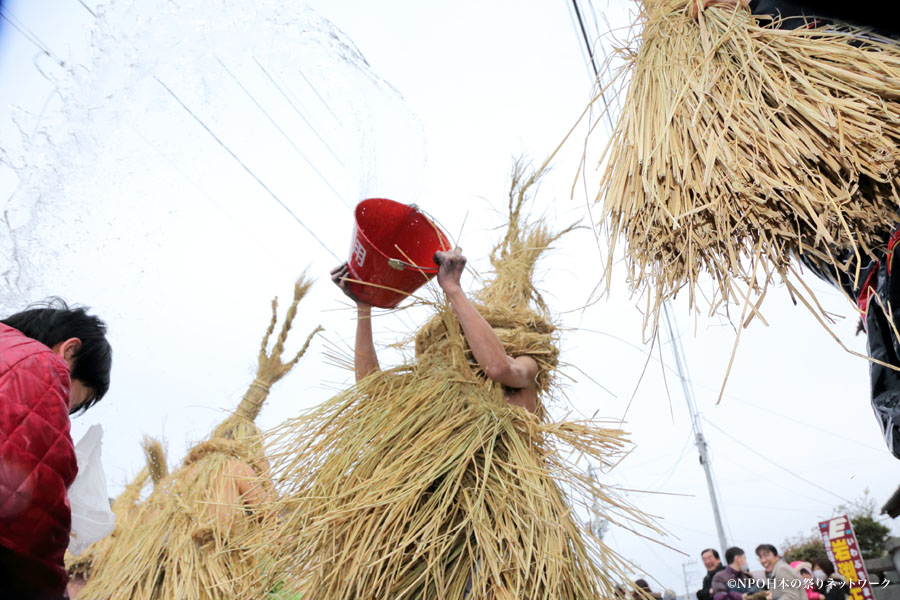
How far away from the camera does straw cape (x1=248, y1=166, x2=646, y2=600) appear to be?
Result: 1.11m

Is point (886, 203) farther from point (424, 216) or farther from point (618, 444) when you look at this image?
point (424, 216)

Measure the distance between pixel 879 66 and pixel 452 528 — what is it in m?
1.02

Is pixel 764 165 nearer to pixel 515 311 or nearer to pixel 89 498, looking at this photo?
pixel 515 311

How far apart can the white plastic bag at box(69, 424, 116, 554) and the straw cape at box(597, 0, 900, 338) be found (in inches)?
52.9

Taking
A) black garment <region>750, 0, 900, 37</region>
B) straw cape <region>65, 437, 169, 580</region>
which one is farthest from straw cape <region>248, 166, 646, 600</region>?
straw cape <region>65, 437, 169, 580</region>

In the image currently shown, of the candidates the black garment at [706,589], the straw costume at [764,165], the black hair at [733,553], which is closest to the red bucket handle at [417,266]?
the straw costume at [764,165]

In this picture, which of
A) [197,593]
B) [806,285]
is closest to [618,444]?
[806,285]

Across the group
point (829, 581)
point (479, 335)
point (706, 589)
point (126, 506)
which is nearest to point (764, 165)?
point (479, 335)

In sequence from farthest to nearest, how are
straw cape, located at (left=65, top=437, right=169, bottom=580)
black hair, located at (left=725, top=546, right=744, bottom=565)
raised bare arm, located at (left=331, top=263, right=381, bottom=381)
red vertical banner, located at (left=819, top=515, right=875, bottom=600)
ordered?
red vertical banner, located at (left=819, top=515, right=875, bottom=600), black hair, located at (left=725, top=546, right=744, bottom=565), straw cape, located at (left=65, top=437, right=169, bottom=580), raised bare arm, located at (left=331, top=263, right=381, bottom=381)

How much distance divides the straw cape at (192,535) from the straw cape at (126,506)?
7 centimetres

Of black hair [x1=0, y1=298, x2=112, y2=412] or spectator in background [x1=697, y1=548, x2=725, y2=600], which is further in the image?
spectator in background [x1=697, y1=548, x2=725, y2=600]

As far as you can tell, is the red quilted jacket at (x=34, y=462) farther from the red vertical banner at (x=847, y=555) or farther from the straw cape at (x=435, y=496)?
the red vertical banner at (x=847, y=555)

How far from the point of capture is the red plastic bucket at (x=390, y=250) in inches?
55.1

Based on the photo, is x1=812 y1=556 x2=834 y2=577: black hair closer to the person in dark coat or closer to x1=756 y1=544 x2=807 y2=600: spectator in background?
x1=756 y1=544 x2=807 y2=600: spectator in background
